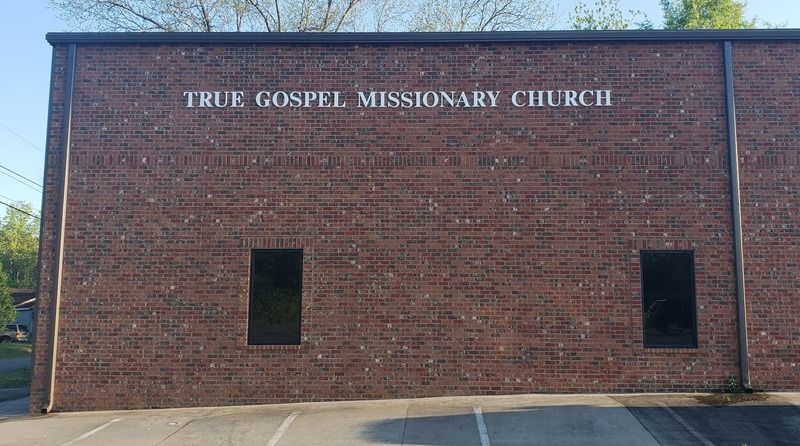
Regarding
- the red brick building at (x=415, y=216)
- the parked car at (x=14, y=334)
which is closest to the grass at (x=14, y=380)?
the red brick building at (x=415, y=216)

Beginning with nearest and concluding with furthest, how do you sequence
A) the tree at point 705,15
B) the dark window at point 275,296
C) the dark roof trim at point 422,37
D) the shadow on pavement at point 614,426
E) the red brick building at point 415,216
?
1. the shadow on pavement at point 614,426
2. the red brick building at point 415,216
3. the dark window at point 275,296
4. the dark roof trim at point 422,37
5. the tree at point 705,15

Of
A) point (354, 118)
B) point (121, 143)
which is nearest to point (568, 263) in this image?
point (354, 118)

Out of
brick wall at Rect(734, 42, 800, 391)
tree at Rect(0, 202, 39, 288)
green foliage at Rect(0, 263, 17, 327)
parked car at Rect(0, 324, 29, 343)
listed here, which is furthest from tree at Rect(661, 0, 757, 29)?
tree at Rect(0, 202, 39, 288)

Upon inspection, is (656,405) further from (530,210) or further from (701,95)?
(701,95)

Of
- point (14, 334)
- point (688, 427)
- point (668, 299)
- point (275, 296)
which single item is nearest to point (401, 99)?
point (275, 296)

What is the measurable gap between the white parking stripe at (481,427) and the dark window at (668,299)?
3.33m

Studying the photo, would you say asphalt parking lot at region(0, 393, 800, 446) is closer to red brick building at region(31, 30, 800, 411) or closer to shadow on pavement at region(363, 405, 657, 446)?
shadow on pavement at region(363, 405, 657, 446)

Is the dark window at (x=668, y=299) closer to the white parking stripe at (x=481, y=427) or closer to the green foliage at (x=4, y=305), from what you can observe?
the white parking stripe at (x=481, y=427)

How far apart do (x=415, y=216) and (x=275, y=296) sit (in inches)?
112

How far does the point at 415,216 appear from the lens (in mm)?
11266

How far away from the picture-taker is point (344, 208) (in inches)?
446

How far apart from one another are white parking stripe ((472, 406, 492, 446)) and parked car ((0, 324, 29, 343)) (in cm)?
4565

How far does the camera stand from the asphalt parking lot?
8.48m

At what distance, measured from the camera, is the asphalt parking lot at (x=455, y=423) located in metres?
8.48
